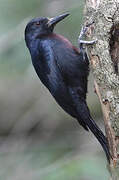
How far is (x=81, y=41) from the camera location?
5312 mm

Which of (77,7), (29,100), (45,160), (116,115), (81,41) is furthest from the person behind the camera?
(29,100)

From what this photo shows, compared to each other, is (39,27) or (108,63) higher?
(108,63)

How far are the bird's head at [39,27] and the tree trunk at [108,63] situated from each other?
1.25 m

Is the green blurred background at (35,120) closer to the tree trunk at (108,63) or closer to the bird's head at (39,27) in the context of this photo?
the bird's head at (39,27)

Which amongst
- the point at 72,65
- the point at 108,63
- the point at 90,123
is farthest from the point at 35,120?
the point at 108,63

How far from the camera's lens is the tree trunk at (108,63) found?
4820 mm

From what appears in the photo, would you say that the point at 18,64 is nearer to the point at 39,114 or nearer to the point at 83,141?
the point at 39,114

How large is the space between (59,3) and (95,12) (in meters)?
2.69

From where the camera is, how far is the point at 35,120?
845cm

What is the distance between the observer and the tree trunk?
4820mm

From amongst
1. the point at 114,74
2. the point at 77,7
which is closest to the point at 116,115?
the point at 114,74

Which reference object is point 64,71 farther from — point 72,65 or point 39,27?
point 39,27

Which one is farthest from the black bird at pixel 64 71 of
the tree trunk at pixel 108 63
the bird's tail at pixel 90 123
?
the tree trunk at pixel 108 63

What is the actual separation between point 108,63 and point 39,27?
1574 mm
